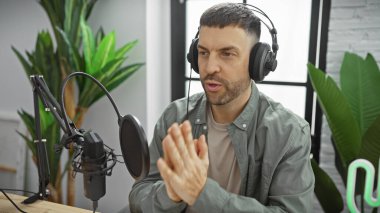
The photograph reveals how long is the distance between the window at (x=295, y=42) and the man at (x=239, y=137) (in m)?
0.79

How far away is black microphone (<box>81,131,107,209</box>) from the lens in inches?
27.5

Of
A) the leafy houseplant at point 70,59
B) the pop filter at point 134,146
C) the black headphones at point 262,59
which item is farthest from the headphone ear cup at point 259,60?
the leafy houseplant at point 70,59

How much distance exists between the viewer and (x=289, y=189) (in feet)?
3.22

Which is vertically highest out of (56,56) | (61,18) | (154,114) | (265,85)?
(61,18)

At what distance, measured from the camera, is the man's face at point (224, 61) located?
3.36 feet

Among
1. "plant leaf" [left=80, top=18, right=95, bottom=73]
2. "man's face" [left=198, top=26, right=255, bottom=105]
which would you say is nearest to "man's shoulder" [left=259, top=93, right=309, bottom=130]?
"man's face" [left=198, top=26, right=255, bottom=105]

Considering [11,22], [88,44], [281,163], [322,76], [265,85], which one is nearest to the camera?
[281,163]

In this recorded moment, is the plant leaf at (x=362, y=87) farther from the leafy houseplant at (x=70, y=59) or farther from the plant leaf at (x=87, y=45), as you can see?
the plant leaf at (x=87, y=45)

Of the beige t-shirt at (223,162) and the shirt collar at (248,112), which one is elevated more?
the shirt collar at (248,112)

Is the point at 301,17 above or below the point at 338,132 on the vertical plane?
above

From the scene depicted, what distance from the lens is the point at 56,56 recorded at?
1.89 m

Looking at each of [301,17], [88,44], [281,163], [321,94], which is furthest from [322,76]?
[88,44]

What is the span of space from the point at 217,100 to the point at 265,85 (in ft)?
3.69

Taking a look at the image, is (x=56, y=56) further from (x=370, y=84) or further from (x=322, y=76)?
(x=370, y=84)
